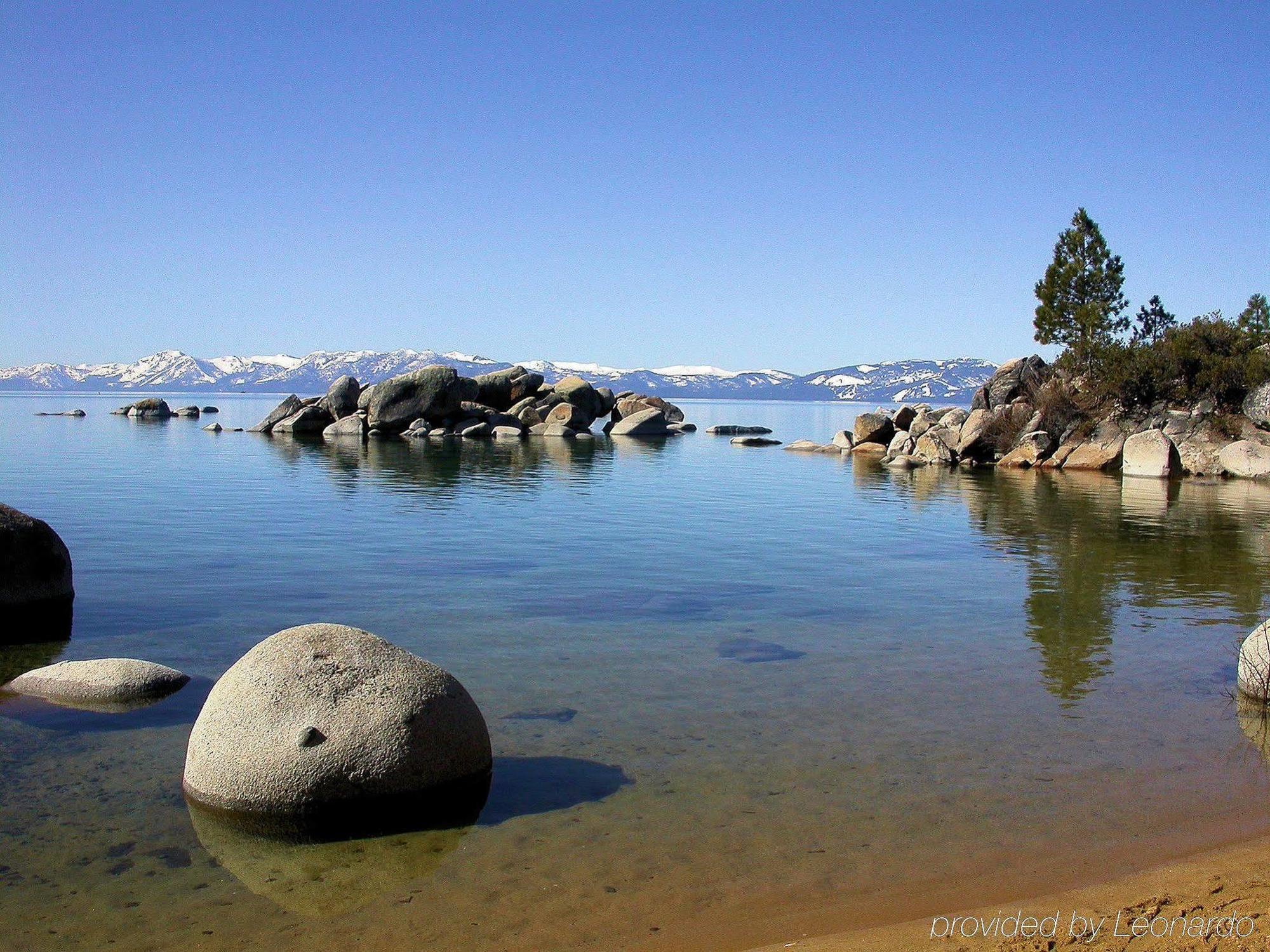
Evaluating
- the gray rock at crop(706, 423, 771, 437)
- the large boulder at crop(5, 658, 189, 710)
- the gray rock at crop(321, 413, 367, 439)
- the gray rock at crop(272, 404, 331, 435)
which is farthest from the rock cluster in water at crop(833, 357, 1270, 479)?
the large boulder at crop(5, 658, 189, 710)

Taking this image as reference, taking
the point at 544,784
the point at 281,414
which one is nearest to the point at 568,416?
the point at 281,414

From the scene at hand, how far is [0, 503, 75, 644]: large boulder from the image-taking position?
13.4m

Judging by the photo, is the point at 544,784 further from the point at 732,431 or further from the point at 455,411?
the point at 732,431

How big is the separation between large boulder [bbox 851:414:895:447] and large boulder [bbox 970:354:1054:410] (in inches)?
192

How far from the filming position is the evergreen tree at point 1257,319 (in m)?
44.7

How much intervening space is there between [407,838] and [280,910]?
43.9 inches

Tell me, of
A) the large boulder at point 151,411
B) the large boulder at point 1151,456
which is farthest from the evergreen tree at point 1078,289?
the large boulder at point 151,411

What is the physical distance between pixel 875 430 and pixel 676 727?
49385mm

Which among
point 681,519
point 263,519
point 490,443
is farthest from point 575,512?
point 490,443

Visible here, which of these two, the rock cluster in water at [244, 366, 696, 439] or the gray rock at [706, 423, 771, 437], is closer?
the rock cluster in water at [244, 366, 696, 439]

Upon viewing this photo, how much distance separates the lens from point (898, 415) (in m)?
57.7

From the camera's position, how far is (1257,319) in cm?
4534

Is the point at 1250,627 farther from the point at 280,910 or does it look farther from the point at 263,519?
the point at 263,519

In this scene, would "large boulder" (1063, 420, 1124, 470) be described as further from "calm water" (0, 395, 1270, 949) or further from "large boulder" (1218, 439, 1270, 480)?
"calm water" (0, 395, 1270, 949)
